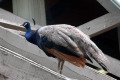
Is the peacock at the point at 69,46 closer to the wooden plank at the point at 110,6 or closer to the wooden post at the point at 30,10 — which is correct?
the wooden plank at the point at 110,6

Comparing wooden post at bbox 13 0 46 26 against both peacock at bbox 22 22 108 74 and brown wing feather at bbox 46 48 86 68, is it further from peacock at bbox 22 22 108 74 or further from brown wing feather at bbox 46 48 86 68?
brown wing feather at bbox 46 48 86 68

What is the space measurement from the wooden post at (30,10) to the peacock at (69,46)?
275 centimetres

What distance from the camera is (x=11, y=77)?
2.51m

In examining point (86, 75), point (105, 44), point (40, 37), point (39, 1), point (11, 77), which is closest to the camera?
point (11, 77)

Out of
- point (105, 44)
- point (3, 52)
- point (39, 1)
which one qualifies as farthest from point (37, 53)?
point (105, 44)

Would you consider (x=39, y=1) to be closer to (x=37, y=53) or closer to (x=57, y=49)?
(x=37, y=53)

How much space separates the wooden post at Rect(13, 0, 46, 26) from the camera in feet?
21.8

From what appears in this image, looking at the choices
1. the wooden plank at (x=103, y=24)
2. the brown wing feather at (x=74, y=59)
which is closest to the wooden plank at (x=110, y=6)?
the wooden plank at (x=103, y=24)

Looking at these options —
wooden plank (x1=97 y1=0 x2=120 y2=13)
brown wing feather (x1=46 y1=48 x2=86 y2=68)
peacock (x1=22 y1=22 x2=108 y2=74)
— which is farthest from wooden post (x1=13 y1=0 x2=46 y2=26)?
brown wing feather (x1=46 y1=48 x2=86 y2=68)

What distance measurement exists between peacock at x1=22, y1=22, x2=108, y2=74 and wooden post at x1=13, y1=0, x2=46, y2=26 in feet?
9.02

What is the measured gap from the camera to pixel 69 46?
142 inches

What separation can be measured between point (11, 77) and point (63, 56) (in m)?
1.23

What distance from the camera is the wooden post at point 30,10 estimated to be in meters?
6.66

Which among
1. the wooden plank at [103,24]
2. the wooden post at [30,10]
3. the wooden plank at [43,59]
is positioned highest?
the wooden plank at [43,59]
